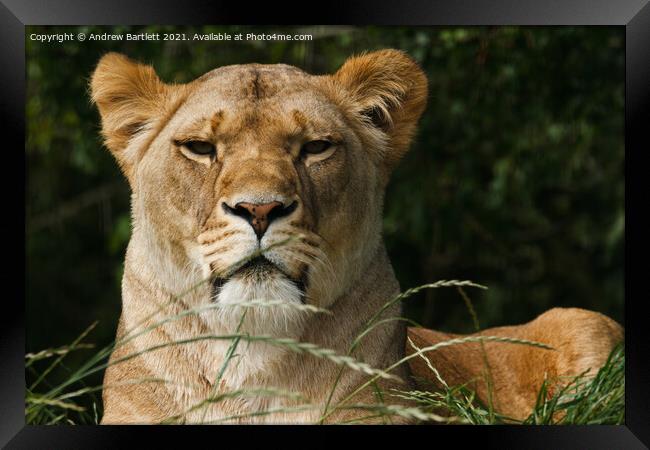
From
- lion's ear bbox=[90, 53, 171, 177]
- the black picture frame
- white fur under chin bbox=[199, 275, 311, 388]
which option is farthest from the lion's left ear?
white fur under chin bbox=[199, 275, 311, 388]

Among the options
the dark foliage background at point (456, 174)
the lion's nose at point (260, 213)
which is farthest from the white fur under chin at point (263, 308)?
the dark foliage background at point (456, 174)

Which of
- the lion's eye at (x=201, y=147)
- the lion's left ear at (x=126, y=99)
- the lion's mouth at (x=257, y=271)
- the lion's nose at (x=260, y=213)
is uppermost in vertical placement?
the lion's left ear at (x=126, y=99)

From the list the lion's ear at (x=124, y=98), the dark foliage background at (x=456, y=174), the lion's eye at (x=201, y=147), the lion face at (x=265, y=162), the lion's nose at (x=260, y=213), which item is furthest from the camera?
the dark foliage background at (x=456, y=174)

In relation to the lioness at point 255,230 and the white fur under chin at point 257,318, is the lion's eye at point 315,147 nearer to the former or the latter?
the lioness at point 255,230

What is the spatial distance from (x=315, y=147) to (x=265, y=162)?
23 cm

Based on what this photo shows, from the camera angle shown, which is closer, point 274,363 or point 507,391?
point 274,363

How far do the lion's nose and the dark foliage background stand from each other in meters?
1.46

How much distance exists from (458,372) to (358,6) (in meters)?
1.55

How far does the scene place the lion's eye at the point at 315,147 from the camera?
3639 millimetres

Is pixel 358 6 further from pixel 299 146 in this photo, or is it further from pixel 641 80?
pixel 641 80

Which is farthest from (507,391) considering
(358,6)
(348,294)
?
(358,6)

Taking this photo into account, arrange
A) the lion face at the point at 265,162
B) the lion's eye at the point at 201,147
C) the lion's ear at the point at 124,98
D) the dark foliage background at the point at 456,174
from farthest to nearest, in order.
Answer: the dark foliage background at the point at 456,174 → the lion's ear at the point at 124,98 → the lion's eye at the point at 201,147 → the lion face at the point at 265,162

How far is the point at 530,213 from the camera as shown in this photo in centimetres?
759

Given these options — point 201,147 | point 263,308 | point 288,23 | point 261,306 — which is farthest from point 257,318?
point 288,23
